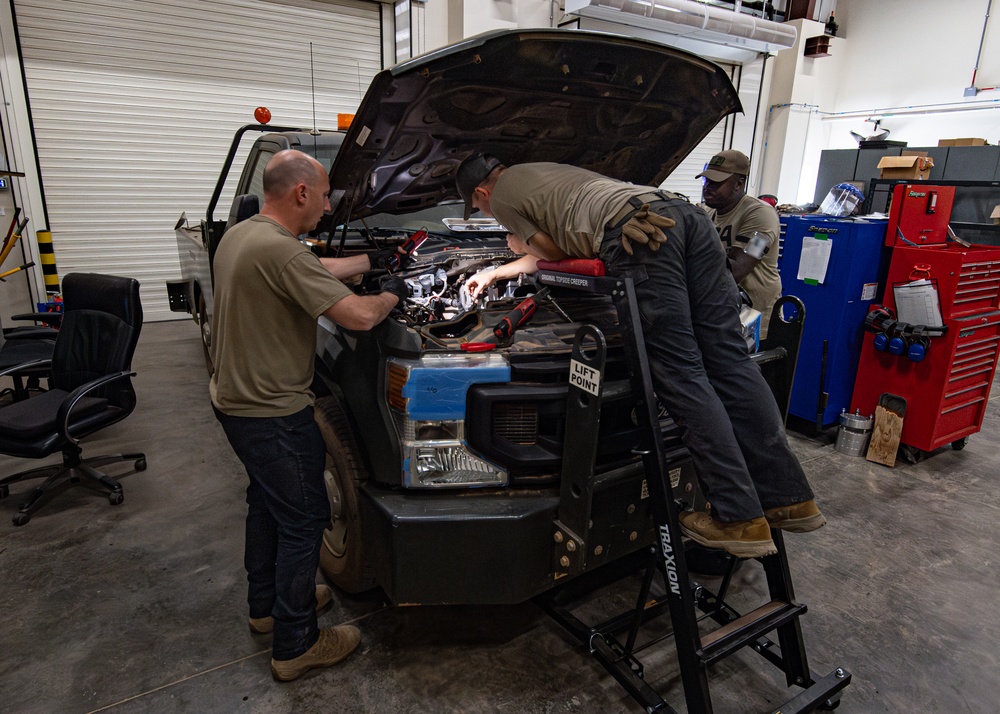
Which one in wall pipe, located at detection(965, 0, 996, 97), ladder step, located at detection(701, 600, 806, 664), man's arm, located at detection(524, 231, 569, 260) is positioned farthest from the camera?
wall pipe, located at detection(965, 0, 996, 97)

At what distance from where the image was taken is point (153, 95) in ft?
23.8

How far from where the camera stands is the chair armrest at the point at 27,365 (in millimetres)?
3658

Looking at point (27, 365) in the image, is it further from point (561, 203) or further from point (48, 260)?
point (48, 260)

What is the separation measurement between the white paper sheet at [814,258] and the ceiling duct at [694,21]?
5.51 meters

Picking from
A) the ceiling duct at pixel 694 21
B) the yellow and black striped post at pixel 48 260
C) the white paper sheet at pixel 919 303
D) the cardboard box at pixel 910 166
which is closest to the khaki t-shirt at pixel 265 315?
the white paper sheet at pixel 919 303

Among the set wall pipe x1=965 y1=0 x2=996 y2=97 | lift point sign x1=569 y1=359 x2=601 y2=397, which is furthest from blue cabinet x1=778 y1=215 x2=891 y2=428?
wall pipe x1=965 y1=0 x2=996 y2=97

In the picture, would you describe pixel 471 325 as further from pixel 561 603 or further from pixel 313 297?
pixel 561 603

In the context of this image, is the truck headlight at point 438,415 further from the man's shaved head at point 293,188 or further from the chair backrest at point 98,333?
the chair backrest at point 98,333

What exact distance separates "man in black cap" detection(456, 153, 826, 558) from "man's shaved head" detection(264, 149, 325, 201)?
82cm

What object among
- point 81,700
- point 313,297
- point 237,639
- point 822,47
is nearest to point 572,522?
point 313,297

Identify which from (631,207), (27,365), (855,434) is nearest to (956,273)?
(855,434)

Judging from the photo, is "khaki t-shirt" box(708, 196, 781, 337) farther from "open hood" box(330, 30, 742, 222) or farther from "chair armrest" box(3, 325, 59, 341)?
"chair armrest" box(3, 325, 59, 341)

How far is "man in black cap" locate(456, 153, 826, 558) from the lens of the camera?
6.28 feet

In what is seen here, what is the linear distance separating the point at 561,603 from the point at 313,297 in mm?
1639
